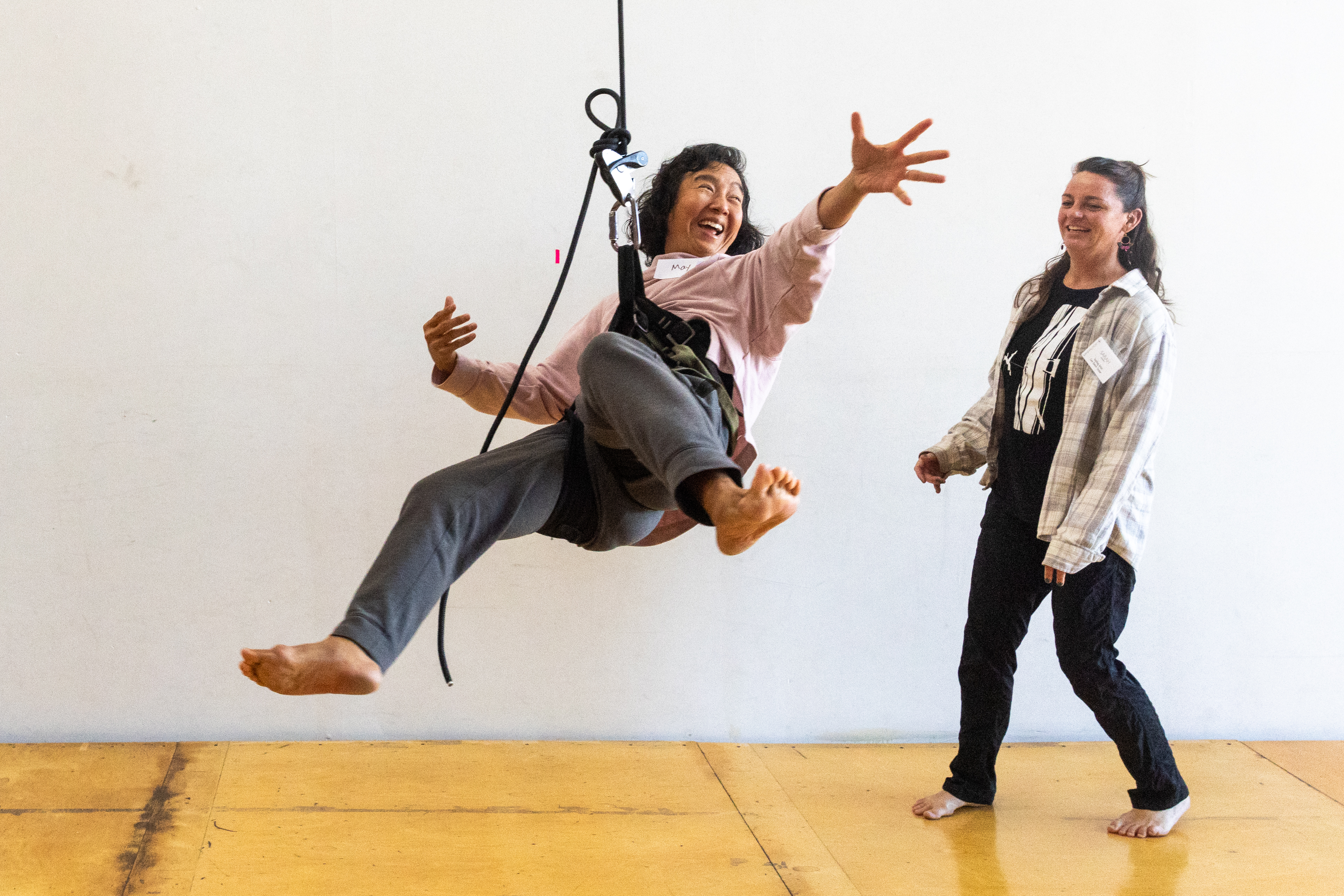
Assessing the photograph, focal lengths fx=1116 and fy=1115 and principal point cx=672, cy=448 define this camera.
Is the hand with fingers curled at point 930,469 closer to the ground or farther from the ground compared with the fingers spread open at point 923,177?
closer to the ground

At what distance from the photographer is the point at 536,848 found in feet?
8.20

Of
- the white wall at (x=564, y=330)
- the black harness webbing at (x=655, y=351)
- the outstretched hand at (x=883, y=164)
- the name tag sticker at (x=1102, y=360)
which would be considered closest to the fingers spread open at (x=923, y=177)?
the outstretched hand at (x=883, y=164)

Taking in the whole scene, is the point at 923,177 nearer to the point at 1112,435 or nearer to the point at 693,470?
the point at 693,470

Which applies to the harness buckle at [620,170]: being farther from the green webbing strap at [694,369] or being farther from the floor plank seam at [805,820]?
the floor plank seam at [805,820]

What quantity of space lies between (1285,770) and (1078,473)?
1.34m

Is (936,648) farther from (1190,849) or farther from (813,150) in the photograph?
(813,150)

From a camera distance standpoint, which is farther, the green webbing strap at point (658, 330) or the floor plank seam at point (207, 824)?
the floor plank seam at point (207, 824)

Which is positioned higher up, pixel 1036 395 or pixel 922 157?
pixel 922 157

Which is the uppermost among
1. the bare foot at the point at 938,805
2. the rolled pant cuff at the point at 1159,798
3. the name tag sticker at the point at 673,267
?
the name tag sticker at the point at 673,267

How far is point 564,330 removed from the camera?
302cm

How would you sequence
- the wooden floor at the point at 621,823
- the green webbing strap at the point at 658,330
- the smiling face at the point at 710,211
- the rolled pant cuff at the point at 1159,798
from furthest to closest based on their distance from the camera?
the rolled pant cuff at the point at 1159,798, the wooden floor at the point at 621,823, the smiling face at the point at 710,211, the green webbing strap at the point at 658,330

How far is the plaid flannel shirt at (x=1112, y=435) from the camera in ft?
7.96

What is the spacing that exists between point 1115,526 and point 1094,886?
78 cm

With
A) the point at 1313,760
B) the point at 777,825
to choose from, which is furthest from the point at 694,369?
the point at 1313,760
